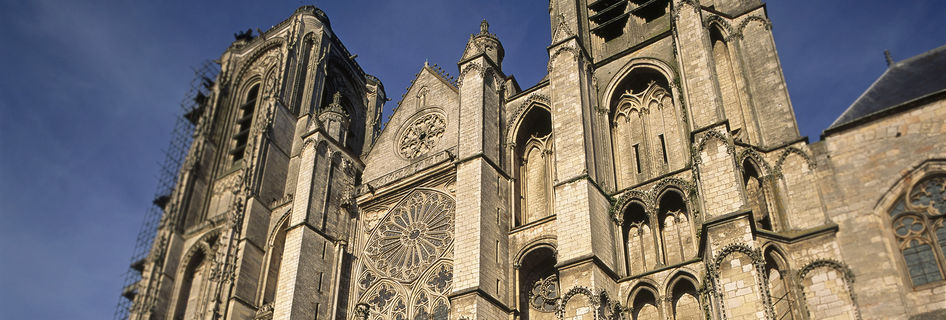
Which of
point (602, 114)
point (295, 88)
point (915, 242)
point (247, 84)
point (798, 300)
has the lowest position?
point (798, 300)

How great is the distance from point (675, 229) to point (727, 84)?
313 centimetres

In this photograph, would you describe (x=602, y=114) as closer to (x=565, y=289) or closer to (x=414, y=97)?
(x=565, y=289)

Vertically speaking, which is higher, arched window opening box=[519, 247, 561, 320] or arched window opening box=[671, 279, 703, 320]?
arched window opening box=[519, 247, 561, 320]

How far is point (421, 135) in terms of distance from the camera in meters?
20.8

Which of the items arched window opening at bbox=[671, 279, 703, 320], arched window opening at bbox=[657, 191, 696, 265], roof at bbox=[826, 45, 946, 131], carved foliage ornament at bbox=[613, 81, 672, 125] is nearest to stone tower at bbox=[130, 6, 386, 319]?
carved foliage ornament at bbox=[613, 81, 672, 125]

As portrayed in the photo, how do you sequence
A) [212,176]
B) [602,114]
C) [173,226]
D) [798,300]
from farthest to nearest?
1. [212,176]
2. [173,226]
3. [602,114]
4. [798,300]

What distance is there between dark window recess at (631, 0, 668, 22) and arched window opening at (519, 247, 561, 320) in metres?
6.58

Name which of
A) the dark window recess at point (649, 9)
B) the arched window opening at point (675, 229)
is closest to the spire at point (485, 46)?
the dark window recess at point (649, 9)

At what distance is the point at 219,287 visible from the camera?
19766 millimetres

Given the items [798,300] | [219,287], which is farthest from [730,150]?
[219,287]

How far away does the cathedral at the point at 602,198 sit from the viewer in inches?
495

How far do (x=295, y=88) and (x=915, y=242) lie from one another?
18.9m

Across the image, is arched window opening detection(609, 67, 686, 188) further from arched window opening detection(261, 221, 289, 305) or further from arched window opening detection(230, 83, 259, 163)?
arched window opening detection(230, 83, 259, 163)

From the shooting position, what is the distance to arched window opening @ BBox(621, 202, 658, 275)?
14.9 meters
